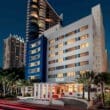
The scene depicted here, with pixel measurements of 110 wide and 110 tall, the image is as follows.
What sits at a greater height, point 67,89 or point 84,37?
point 84,37

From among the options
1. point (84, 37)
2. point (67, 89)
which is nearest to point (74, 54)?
point (84, 37)

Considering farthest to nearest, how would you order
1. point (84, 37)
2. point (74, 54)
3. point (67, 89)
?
1. point (67, 89)
2. point (74, 54)
3. point (84, 37)

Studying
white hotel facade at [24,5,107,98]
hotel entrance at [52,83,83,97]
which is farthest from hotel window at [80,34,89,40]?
hotel entrance at [52,83,83,97]

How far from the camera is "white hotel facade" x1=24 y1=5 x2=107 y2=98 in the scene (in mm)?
120750

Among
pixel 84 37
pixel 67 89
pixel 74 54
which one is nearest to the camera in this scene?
pixel 84 37

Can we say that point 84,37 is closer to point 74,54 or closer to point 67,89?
point 74,54

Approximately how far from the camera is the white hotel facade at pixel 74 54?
396ft

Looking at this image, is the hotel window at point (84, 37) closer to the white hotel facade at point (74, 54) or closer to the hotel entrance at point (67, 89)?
the white hotel facade at point (74, 54)

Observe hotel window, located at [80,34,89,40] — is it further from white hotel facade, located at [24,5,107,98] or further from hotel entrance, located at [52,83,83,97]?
hotel entrance, located at [52,83,83,97]

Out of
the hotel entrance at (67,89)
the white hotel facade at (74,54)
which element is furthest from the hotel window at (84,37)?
the hotel entrance at (67,89)

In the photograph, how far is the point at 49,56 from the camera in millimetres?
151625

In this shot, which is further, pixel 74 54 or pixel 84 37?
pixel 74 54

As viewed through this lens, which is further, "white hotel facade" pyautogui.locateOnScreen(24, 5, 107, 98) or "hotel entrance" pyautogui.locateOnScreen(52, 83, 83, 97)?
"hotel entrance" pyautogui.locateOnScreen(52, 83, 83, 97)

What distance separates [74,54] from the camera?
13138 cm
